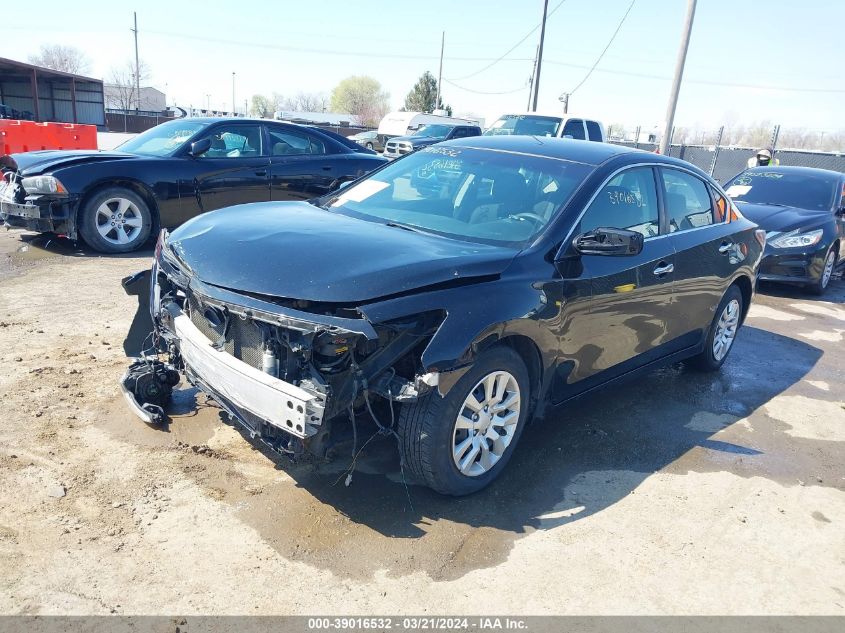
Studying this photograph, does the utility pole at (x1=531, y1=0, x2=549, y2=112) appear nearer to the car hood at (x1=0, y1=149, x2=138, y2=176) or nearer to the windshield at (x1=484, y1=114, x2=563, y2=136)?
the windshield at (x1=484, y1=114, x2=563, y2=136)

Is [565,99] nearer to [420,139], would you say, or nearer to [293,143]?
[420,139]

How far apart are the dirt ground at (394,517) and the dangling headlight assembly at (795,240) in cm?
466

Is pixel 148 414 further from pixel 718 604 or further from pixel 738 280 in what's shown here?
pixel 738 280

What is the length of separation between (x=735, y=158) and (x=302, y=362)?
2244cm

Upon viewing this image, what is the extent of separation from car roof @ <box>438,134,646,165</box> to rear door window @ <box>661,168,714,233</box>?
0.38m

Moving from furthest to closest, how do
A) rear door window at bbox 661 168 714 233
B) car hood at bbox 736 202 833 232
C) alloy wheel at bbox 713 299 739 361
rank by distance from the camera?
1. car hood at bbox 736 202 833 232
2. alloy wheel at bbox 713 299 739 361
3. rear door window at bbox 661 168 714 233

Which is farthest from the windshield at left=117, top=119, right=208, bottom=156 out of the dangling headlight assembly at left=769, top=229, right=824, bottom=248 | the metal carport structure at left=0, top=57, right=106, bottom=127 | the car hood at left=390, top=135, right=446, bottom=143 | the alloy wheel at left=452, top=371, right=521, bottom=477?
the metal carport structure at left=0, top=57, right=106, bottom=127

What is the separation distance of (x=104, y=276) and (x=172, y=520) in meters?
4.52

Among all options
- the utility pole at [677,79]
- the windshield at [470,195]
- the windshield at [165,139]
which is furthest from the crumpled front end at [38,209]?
the utility pole at [677,79]

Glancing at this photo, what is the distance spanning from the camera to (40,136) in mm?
11414

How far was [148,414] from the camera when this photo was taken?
3773 millimetres

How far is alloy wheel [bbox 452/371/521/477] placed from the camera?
3.25 m

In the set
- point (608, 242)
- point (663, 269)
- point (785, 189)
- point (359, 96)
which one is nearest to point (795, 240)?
point (785, 189)

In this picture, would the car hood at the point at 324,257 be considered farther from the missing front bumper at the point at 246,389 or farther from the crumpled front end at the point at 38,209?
the crumpled front end at the point at 38,209
